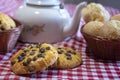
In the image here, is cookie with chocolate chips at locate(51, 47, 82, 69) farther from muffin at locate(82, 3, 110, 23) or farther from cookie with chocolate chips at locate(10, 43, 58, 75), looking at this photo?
muffin at locate(82, 3, 110, 23)

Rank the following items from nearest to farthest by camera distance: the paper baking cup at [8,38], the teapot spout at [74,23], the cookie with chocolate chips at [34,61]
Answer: the cookie with chocolate chips at [34,61], the paper baking cup at [8,38], the teapot spout at [74,23]

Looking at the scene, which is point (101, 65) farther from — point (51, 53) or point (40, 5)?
point (40, 5)

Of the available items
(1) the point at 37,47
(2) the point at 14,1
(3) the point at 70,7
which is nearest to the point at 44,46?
(1) the point at 37,47

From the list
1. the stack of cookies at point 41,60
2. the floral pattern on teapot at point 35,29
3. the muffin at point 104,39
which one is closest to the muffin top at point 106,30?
the muffin at point 104,39

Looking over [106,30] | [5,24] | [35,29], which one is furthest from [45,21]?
[106,30]

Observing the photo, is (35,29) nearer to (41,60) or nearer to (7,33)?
(7,33)

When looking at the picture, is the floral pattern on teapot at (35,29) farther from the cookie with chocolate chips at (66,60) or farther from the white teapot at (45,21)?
the cookie with chocolate chips at (66,60)

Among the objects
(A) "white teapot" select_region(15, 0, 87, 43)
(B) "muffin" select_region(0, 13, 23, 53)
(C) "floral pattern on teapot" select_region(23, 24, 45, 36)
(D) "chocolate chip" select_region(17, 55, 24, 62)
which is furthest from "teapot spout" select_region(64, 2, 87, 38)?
(D) "chocolate chip" select_region(17, 55, 24, 62)
